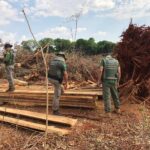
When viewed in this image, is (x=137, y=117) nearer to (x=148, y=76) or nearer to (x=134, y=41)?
(x=148, y=76)

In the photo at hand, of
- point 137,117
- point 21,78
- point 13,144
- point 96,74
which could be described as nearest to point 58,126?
point 13,144

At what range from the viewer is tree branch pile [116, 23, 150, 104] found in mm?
11938

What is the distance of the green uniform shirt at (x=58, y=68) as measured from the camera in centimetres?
1048

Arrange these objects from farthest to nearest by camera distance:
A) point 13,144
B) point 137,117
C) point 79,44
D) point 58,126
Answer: point 79,44 < point 137,117 < point 58,126 < point 13,144

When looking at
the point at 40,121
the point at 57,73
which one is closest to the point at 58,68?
the point at 57,73

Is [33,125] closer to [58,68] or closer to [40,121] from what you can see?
[40,121]

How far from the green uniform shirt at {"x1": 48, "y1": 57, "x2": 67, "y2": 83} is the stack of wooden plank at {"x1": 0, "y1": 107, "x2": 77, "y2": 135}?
1.25 meters

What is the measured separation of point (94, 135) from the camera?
9062mm

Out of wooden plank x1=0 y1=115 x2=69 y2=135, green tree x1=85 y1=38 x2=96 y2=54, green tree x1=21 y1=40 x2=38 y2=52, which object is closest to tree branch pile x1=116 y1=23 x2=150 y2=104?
wooden plank x1=0 y1=115 x2=69 y2=135

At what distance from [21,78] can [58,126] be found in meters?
8.57

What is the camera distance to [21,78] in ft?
59.0

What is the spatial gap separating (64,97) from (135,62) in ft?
8.80

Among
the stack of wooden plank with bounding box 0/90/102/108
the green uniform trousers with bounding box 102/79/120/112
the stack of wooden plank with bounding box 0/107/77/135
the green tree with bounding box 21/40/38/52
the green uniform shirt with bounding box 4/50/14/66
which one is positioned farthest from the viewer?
the green tree with bounding box 21/40/38/52

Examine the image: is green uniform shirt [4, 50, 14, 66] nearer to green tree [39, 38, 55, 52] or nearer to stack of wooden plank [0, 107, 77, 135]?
green tree [39, 38, 55, 52]
